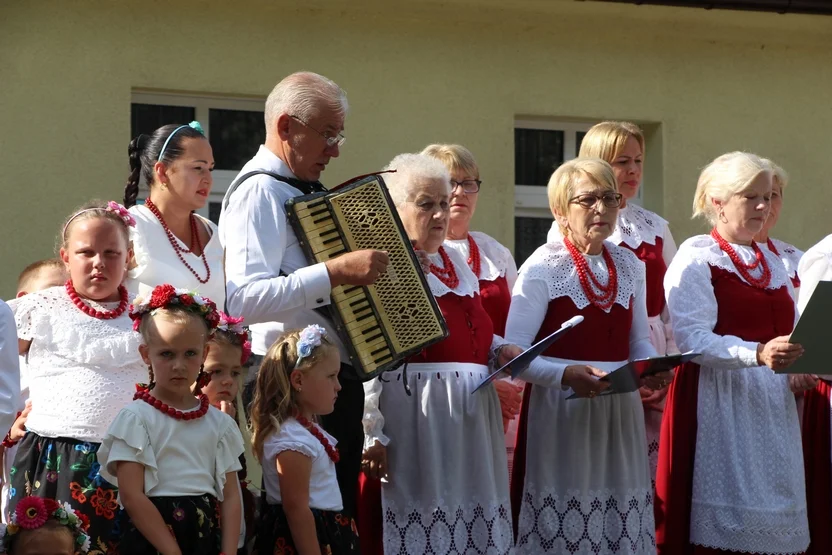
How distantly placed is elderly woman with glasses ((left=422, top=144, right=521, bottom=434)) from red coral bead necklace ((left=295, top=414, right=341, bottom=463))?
1.43 meters

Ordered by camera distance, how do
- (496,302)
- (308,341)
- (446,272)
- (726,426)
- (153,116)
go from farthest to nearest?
(153,116), (496,302), (726,426), (446,272), (308,341)

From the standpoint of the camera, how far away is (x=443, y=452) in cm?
536

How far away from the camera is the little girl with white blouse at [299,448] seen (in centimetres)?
465

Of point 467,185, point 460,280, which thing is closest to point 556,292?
point 460,280

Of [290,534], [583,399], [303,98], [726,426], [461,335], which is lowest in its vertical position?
[290,534]

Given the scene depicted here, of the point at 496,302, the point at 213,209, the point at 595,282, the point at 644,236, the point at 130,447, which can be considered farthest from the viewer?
the point at 213,209

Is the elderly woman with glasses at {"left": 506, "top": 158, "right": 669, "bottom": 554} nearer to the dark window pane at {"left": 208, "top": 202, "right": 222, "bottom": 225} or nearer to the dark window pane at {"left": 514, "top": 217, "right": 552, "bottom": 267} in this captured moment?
the dark window pane at {"left": 208, "top": 202, "right": 222, "bottom": 225}

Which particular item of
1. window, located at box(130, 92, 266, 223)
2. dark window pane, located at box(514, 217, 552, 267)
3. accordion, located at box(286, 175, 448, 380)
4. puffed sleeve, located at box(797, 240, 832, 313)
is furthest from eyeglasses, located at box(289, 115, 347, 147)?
dark window pane, located at box(514, 217, 552, 267)

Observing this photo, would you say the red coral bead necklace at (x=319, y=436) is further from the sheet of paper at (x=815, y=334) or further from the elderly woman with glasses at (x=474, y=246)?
the sheet of paper at (x=815, y=334)

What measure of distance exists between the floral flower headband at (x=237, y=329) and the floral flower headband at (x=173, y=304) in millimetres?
131

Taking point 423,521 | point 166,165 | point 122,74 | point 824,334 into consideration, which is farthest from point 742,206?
point 122,74

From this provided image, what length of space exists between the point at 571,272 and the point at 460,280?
469mm

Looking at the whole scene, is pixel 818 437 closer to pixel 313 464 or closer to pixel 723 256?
pixel 723 256

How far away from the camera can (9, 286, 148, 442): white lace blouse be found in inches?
193
